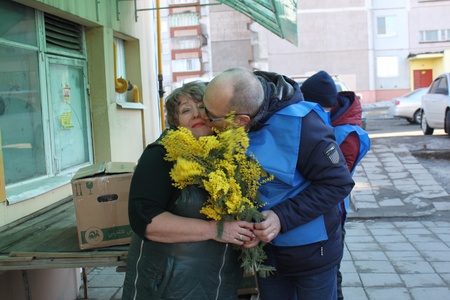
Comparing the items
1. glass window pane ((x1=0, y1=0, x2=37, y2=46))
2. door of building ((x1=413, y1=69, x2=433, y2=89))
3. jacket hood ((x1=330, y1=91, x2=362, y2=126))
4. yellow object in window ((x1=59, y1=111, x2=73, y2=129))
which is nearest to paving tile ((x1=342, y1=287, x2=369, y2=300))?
jacket hood ((x1=330, y1=91, x2=362, y2=126))

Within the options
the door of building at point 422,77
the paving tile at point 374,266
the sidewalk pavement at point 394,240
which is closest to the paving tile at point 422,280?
the sidewalk pavement at point 394,240

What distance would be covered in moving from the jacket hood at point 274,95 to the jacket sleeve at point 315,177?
0.41 ft

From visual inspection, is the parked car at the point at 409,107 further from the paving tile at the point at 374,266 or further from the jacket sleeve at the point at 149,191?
the jacket sleeve at the point at 149,191

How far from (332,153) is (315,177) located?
12cm

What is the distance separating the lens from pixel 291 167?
2092 millimetres

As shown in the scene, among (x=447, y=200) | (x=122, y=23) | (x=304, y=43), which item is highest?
(x=304, y=43)

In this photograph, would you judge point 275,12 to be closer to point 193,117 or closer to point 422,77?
point 193,117

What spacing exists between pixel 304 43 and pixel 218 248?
37.9 meters

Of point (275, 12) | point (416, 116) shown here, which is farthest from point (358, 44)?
point (275, 12)

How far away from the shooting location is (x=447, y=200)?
755cm

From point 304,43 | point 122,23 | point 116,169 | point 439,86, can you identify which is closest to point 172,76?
point 304,43

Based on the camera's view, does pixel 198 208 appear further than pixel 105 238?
No

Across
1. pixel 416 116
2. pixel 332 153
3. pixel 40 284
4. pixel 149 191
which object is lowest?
pixel 40 284

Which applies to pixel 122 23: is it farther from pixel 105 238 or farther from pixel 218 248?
pixel 218 248
